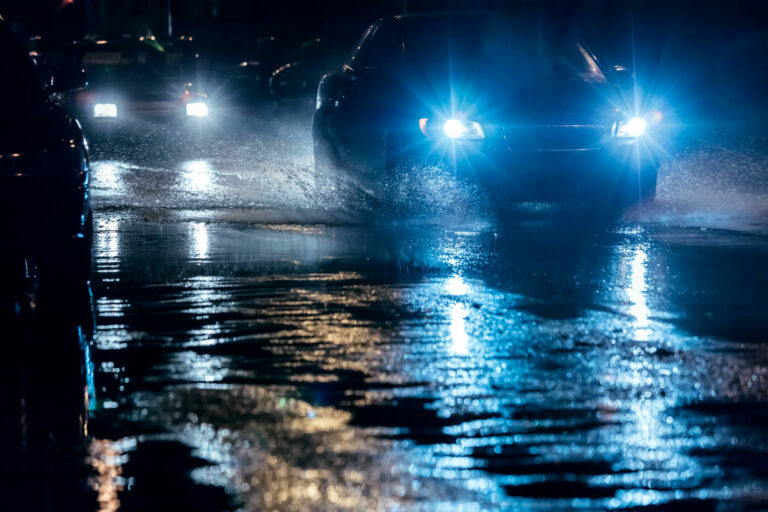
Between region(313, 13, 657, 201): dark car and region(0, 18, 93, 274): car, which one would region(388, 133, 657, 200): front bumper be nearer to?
region(313, 13, 657, 201): dark car

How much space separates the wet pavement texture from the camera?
14.2 feet

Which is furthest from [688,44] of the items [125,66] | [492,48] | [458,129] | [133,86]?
[458,129]

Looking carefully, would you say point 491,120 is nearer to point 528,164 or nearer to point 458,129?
point 458,129

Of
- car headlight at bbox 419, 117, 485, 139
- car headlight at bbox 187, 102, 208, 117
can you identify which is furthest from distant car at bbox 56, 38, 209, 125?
car headlight at bbox 419, 117, 485, 139

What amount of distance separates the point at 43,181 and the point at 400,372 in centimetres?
235

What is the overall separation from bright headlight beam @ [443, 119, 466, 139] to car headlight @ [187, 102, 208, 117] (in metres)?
13.1

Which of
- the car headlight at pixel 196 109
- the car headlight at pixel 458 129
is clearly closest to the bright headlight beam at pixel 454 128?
the car headlight at pixel 458 129

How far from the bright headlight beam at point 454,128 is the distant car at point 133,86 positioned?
12.0 m

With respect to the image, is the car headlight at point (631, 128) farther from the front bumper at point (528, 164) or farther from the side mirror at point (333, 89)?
the side mirror at point (333, 89)

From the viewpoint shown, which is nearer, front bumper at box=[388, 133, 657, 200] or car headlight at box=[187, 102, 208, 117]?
front bumper at box=[388, 133, 657, 200]

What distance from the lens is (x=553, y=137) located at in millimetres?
11812

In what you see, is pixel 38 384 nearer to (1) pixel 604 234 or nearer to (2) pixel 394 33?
(1) pixel 604 234

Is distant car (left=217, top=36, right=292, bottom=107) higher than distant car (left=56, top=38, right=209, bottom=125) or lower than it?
higher

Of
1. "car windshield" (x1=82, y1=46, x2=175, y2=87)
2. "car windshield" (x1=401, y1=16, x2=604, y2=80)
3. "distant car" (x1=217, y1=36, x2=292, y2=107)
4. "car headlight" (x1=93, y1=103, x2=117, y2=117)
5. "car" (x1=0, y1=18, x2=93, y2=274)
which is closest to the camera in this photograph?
"car" (x1=0, y1=18, x2=93, y2=274)
